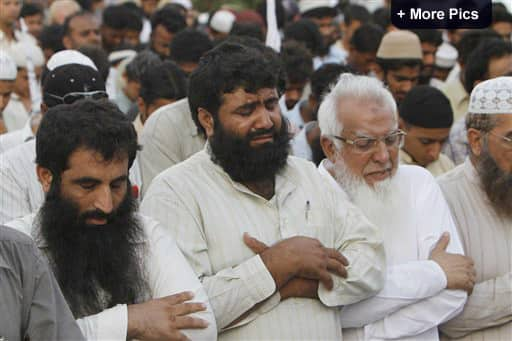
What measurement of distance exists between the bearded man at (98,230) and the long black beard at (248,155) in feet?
1.63

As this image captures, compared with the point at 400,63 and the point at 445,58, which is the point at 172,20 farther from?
the point at 400,63

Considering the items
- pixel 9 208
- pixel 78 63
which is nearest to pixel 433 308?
pixel 9 208

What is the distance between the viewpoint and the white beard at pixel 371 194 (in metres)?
4.79

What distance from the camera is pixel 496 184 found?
4.96 metres

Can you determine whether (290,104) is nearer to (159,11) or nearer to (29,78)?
(29,78)

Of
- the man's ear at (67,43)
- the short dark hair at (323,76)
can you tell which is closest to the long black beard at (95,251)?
the short dark hair at (323,76)

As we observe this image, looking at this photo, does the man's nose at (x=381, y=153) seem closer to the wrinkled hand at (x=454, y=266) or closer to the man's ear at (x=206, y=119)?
the wrinkled hand at (x=454, y=266)

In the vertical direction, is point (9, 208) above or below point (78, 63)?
below

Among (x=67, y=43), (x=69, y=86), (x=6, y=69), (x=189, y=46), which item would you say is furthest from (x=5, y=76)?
(x=67, y=43)

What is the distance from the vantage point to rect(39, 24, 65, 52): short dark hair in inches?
382

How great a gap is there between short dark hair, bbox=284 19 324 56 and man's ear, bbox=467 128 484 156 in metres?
4.72

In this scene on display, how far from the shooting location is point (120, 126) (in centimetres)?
407

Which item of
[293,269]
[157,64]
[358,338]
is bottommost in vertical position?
[358,338]

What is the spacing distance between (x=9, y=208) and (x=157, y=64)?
8.24 feet
